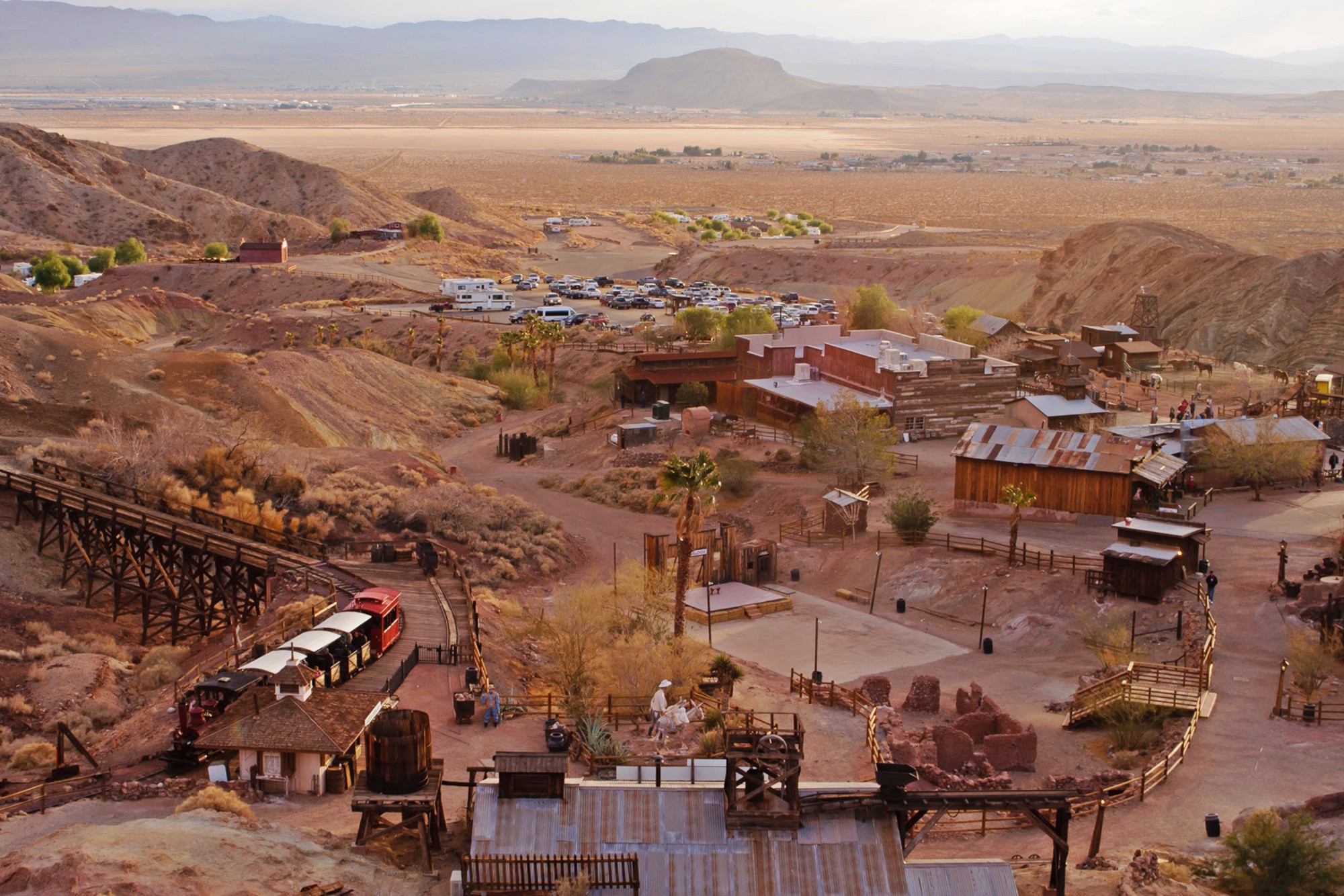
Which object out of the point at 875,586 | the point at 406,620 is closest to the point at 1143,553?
the point at 875,586

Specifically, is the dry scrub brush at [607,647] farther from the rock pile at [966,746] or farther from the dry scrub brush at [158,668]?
the dry scrub brush at [158,668]

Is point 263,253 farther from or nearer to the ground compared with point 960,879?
farther from the ground

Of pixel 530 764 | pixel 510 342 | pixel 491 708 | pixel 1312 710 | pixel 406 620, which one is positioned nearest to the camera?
pixel 530 764

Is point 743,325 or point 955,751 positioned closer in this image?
point 955,751

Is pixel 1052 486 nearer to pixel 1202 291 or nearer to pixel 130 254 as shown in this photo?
pixel 1202 291

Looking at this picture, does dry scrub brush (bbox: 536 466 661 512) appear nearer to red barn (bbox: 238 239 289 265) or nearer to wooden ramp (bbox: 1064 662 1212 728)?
wooden ramp (bbox: 1064 662 1212 728)

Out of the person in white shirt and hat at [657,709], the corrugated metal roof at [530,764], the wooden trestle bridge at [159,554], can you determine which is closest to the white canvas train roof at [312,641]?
the person in white shirt and hat at [657,709]

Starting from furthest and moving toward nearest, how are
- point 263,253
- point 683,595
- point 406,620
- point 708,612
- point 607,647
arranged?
point 263,253
point 708,612
point 683,595
point 406,620
point 607,647
